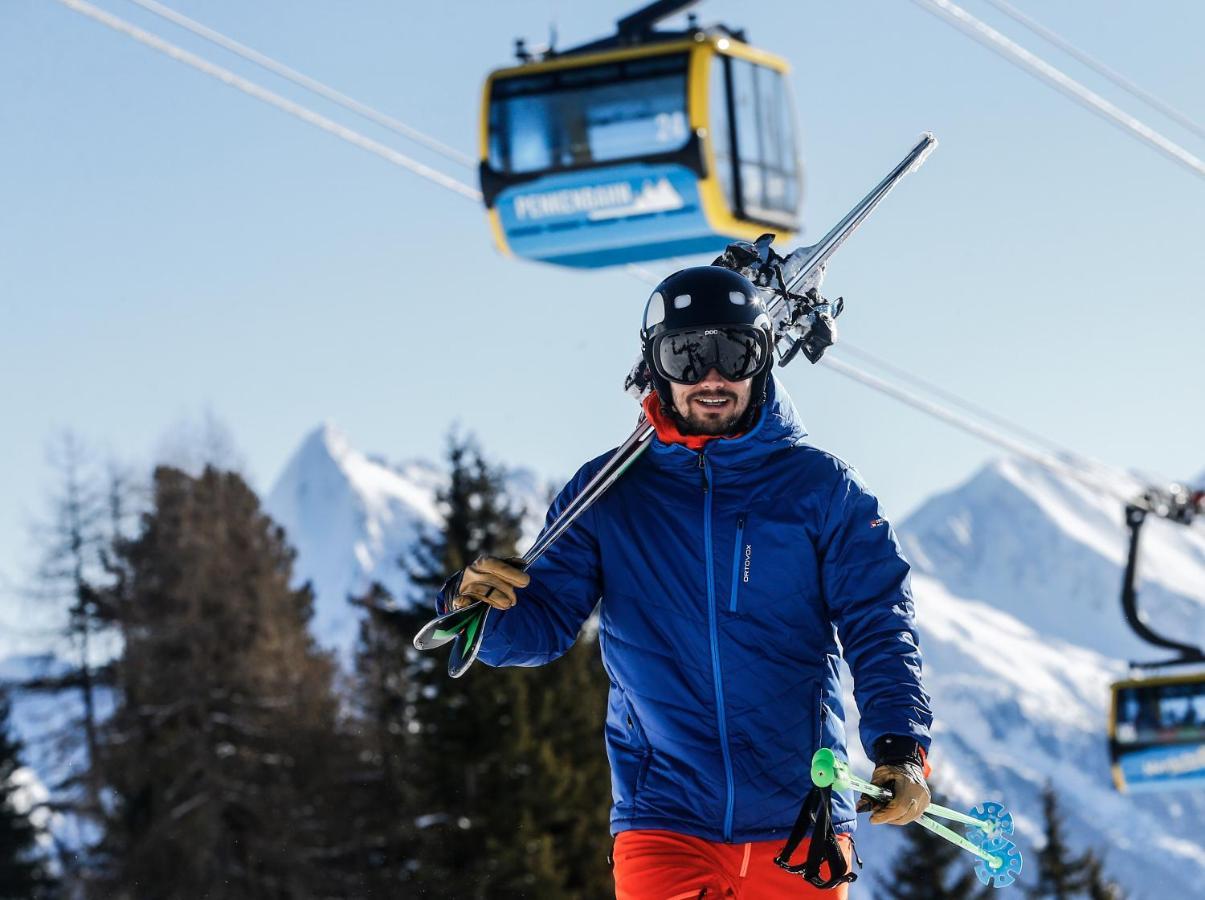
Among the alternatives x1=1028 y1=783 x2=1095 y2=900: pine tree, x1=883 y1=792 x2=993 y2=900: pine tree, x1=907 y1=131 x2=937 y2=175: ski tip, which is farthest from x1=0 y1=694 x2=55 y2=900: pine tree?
x1=907 y1=131 x2=937 y2=175: ski tip

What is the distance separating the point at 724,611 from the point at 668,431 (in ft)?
1.53

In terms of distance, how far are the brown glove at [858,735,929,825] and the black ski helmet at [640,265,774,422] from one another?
37.0 inches

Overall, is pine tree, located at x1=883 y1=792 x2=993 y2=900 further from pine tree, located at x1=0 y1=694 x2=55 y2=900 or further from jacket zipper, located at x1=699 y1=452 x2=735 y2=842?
jacket zipper, located at x1=699 y1=452 x2=735 y2=842

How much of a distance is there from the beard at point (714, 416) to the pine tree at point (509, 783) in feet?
89.9

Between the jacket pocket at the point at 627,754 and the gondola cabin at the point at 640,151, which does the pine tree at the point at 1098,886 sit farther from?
the jacket pocket at the point at 627,754

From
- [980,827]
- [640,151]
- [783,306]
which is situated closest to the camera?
[980,827]

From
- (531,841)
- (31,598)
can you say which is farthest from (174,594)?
(531,841)

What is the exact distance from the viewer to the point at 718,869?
14.4 ft

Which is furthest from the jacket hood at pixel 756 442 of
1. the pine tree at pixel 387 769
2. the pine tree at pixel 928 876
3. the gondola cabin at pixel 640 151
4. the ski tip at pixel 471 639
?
the pine tree at pixel 928 876

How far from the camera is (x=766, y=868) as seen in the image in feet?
14.4

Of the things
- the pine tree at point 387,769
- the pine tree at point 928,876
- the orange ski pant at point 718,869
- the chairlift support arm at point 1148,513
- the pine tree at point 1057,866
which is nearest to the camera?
the orange ski pant at point 718,869

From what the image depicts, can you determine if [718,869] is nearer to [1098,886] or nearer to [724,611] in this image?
[724,611]

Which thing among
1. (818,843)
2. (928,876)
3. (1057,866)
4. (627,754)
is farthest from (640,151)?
(1057,866)

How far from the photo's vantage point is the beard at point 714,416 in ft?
14.8
